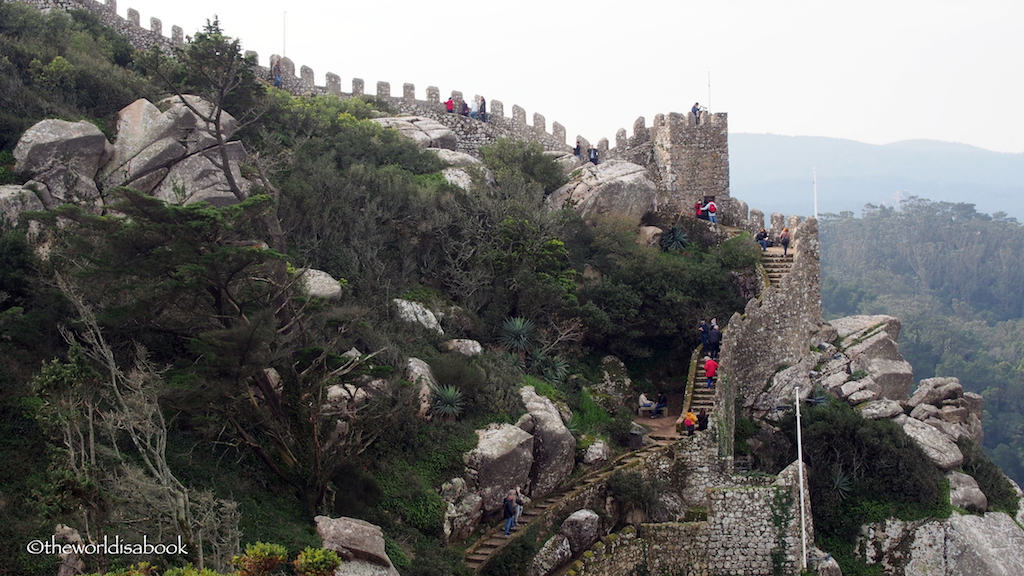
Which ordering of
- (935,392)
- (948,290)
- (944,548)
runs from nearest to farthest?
(944,548), (935,392), (948,290)

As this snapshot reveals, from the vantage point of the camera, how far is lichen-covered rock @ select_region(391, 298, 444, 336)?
22.5m

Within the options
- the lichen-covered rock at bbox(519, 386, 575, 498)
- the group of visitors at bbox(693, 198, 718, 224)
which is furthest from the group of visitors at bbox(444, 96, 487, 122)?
the lichen-covered rock at bbox(519, 386, 575, 498)

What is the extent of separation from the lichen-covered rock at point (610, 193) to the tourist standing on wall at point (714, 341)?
18.8 ft

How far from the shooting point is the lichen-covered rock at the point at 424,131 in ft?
108

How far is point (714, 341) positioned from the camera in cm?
2441

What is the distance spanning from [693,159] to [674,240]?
434 centimetres

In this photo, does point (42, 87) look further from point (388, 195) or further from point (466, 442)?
point (466, 442)

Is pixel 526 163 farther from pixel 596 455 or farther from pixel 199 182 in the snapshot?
pixel 596 455

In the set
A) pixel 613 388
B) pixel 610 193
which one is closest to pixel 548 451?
pixel 613 388

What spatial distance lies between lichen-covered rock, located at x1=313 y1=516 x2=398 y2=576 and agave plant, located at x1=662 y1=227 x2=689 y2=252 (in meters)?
16.3

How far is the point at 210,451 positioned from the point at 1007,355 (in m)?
Answer: 64.9

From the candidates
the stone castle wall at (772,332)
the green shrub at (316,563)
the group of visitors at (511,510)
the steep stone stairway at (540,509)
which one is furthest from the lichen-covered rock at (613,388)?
the green shrub at (316,563)

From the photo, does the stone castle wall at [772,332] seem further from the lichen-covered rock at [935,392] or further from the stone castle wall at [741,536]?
the stone castle wall at [741,536]

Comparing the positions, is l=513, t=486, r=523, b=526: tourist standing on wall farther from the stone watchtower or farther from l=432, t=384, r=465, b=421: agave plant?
the stone watchtower
